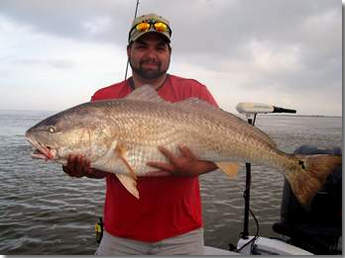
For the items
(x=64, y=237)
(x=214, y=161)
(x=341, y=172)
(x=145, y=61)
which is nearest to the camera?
(x=214, y=161)

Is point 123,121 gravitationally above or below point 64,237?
above

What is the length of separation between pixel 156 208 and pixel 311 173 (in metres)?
1.47

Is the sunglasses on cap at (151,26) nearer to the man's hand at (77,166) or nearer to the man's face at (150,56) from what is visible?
the man's face at (150,56)

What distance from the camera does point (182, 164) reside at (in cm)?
317

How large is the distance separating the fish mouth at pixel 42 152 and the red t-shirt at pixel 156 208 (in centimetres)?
65

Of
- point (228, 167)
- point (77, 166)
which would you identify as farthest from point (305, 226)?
point (77, 166)

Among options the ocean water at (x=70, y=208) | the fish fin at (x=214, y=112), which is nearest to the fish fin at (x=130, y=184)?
the fish fin at (x=214, y=112)

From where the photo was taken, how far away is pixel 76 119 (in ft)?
10.6

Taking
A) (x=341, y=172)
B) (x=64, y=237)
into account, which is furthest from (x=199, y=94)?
(x=64, y=237)

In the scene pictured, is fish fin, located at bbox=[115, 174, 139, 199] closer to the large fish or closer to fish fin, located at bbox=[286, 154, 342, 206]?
the large fish

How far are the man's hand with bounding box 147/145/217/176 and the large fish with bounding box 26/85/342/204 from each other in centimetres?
5

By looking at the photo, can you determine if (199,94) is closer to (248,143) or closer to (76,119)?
(248,143)

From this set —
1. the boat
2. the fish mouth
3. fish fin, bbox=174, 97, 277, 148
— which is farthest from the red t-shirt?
the boat

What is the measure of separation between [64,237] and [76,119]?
554cm
